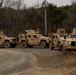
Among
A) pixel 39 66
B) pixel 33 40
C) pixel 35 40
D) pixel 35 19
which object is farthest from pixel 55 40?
pixel 35 19

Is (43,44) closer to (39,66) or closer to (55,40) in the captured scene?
(55,40)

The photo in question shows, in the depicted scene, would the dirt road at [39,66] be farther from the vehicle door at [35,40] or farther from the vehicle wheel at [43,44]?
the vehicle door at [35,40]

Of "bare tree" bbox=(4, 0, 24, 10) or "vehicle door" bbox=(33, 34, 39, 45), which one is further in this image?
"bare tree" bbox=(4, 0, 24, 10)

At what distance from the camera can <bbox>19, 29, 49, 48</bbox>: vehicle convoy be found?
41.4 metres

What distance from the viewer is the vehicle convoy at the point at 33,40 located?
4141 centimetres

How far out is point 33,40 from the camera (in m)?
42.3

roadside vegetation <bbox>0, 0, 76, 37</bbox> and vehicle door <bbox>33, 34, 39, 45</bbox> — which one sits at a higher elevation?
roadside vegetation <bbox>0, 0, 76, 37</bbox>

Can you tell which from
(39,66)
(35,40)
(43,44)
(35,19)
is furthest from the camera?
(35,19)

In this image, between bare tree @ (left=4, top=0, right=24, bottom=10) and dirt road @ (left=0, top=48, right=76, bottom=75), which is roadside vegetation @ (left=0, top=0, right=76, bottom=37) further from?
dirt road @ (left=0, top=48, right=76, bottom=75)

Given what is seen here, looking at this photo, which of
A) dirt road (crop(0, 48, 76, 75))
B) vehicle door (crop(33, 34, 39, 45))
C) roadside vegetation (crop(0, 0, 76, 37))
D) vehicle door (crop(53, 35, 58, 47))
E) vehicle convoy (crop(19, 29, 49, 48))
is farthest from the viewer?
roadside vegetation (crop(0, 0, 76, 37))

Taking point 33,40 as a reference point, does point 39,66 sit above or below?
below

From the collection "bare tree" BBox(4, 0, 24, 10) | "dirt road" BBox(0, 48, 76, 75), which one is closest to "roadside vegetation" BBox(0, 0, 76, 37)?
"bare tree" BBox(4, 0, 24, 10)

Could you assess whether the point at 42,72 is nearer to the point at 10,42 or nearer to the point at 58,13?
the point at 10,42

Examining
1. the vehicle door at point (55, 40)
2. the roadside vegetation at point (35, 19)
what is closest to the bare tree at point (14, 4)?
the roadside vegetation at point (35, 19)
